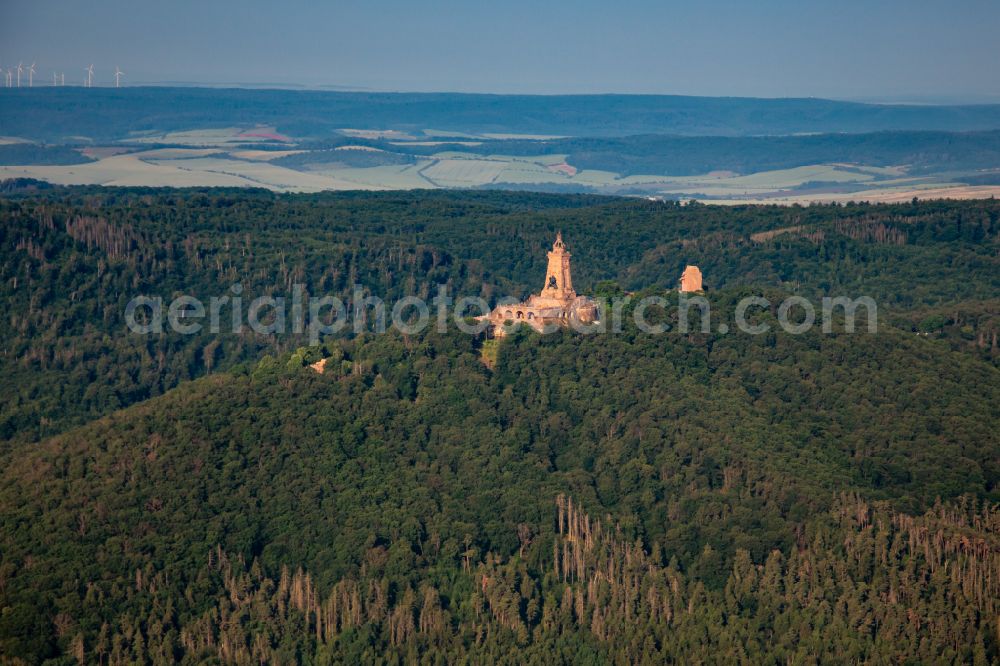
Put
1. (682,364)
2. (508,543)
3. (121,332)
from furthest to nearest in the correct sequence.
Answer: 1. (121,332)
2. (682,364)
3. (508,543)

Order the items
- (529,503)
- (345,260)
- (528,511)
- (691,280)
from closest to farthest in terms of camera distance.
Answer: (528,511), (529,503), (691,280), (345,260)

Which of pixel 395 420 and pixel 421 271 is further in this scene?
pixel 421 271

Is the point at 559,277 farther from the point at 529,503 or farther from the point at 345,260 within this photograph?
the point at 345,260

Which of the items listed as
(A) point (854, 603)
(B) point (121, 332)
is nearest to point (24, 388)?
(B) point (121, 332)

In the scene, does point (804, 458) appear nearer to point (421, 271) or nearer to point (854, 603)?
point (854, 603)

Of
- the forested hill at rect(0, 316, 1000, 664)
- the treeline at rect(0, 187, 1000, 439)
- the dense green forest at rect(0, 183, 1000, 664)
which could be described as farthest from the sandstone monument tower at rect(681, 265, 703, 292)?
the treeline at rect(0, 187, 1000, 439)

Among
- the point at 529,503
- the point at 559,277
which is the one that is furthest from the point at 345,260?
the point at 529,503

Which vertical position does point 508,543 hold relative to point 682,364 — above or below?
below

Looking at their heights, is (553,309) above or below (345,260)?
above
